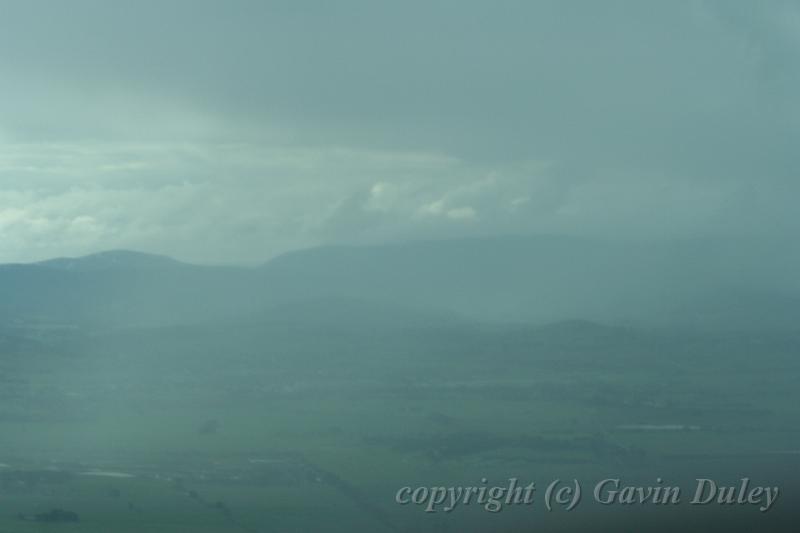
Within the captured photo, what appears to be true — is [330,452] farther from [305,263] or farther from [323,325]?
[305,263]

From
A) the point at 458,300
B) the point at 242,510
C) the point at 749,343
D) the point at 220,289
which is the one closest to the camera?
the point at 242,510

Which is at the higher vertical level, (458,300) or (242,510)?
(458,300)

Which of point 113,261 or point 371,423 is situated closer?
point 371,423

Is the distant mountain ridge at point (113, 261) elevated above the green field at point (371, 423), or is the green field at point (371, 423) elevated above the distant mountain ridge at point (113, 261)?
the distant mountain ridge at point (113, 261)

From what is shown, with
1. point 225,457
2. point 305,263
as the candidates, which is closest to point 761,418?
point 225,457

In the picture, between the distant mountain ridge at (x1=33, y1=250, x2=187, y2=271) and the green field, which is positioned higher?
the distant mountain ridge at (x1=33, y1=250, x2=187, y2=271)

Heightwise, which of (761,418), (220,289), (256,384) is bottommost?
(761,418)

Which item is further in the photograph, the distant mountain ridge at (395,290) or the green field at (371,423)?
the distant mountain ridge at (395,290)

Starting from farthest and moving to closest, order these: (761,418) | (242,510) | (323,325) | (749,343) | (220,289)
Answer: (220,289), (323,325), (749,343), (761,418), (242,510)

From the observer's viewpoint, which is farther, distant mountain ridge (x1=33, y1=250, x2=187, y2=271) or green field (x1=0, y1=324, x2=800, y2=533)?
distant mountain ridge (x1=33, y1=250, x2=187, y2=271)

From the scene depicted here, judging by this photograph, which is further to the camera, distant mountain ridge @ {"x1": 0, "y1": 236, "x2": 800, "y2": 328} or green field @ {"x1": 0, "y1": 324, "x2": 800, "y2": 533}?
distant mountain ridge @ {"x1": 0, "y1": 236, "x2": 800, "y2": 328}

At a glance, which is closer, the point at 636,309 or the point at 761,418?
the point at 761,418
